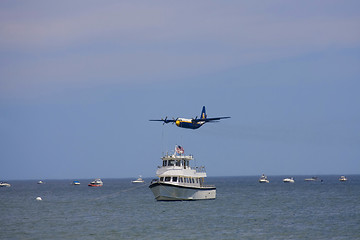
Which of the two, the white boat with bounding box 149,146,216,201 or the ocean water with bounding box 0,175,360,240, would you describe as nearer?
the ocean water with bounding box 0,175,360,240

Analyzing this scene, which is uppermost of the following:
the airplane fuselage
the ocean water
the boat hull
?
the airplane fuselage

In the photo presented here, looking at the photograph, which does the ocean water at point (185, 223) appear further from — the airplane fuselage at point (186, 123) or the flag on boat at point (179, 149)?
the airplane fuselage at point (186, 123)

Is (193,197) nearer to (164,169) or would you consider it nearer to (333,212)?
(164,169)

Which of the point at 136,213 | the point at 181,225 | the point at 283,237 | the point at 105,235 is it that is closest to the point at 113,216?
the point at 136,213

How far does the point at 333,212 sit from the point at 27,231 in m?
37.5

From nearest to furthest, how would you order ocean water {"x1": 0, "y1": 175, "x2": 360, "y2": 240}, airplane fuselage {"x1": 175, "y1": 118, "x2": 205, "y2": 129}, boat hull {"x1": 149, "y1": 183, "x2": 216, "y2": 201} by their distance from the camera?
1. ocean water {"x1": 0, "y1": 175, "x2": 360, "y2": 240}
2. boat hull {"x1": 149, "y1": 183, "x2": 216, "y2": 201}
3. airplane fuselage {"x1": 175, "y1": 118, "x2": 205, "y2": 129}

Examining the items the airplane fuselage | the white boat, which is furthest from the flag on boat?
the airplane fuselage

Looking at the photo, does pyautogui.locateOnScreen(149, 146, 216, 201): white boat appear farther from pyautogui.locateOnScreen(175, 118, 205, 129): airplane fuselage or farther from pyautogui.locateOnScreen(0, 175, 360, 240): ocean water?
pyautogui.locateOnScreen(175, 118, 205, 129): airplane fuselage

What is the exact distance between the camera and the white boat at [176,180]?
3029 inches

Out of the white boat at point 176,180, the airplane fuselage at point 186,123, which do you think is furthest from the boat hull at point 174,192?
the airplane fuselage at point 186,123

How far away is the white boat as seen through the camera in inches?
3029

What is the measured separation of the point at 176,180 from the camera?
77625 millimetres

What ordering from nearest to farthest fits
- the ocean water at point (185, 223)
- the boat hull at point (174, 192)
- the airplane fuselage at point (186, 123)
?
1. the ocean water at point (185, 223)
2. the boat hull at point (174, 192)
3. the airplane fuselage at point (186, 123)

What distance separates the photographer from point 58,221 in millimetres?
59906
